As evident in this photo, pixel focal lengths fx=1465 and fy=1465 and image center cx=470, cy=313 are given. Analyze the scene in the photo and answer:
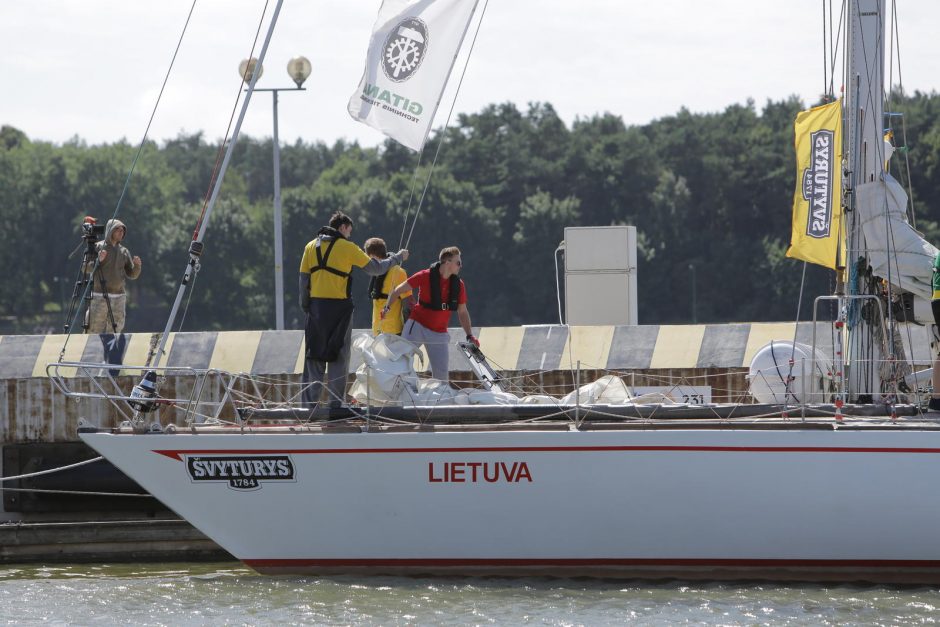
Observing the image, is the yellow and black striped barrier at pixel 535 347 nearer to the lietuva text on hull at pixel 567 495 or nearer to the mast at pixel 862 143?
the mast at pixel 862 143

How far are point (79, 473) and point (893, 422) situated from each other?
790 centimetres

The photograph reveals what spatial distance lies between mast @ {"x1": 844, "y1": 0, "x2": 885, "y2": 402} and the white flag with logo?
3.33 metres

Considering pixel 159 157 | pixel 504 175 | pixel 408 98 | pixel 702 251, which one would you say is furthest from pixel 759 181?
pixel 408 98

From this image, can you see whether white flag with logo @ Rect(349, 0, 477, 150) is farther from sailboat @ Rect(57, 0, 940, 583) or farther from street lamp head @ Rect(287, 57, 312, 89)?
street lamp head @ Rect(287, 57, 312, 89)

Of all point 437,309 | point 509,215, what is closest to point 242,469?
point 437,309

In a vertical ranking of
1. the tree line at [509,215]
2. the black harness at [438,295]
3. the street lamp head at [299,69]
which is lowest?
the black harness at [438,295]

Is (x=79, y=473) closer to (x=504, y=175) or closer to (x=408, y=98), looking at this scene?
(x=408, y=98)

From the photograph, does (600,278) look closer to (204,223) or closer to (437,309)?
(437,309)

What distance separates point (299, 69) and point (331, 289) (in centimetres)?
985

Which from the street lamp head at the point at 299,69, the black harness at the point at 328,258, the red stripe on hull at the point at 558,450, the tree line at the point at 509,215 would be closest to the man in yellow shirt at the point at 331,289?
the black harness at the point at 328,258

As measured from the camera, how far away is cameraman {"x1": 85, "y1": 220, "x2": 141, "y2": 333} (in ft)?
51.0

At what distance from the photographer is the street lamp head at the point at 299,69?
2136cm

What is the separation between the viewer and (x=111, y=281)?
1589cm

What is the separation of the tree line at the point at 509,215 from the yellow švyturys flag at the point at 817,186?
53354 mm
